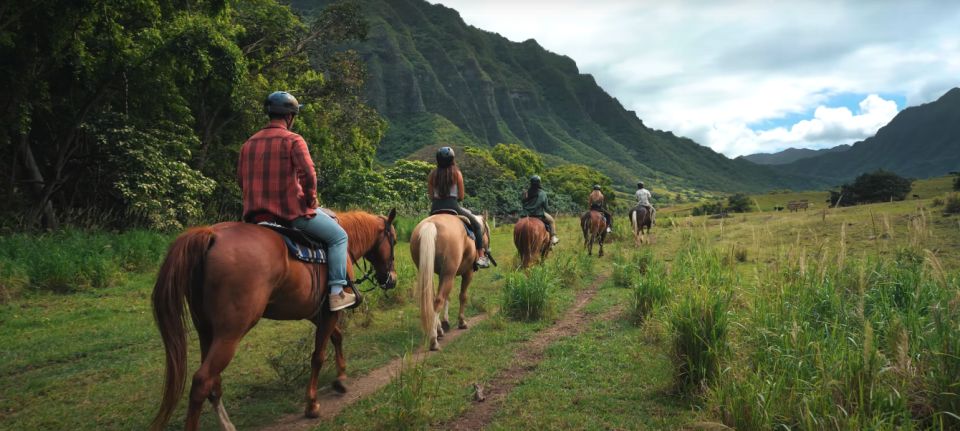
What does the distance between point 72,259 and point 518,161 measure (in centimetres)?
7934

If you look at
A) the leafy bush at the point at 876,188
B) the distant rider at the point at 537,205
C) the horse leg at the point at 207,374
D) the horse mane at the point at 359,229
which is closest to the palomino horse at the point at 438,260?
the horse mane at the point at 359,229

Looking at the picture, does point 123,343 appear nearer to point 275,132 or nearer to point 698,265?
point 275,132

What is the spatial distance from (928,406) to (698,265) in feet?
12.0

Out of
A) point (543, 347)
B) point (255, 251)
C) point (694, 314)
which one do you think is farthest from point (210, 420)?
point (694, 314)

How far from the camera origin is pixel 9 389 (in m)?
4.88

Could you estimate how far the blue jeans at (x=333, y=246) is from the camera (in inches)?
175

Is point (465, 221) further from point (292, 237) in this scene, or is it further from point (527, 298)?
point (292, 237)

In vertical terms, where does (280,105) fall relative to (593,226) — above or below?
above

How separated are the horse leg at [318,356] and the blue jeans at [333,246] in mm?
372

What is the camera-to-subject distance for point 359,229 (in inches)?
221

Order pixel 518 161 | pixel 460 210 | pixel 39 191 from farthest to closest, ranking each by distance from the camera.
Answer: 1. pixel 518 161
2. pixel 39 191
3. pixel 460 210

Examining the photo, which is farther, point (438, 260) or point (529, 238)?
point (529, 238)

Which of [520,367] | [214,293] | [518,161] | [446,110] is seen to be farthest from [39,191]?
[446,110]

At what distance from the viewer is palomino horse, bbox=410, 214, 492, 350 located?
19.4 feet
